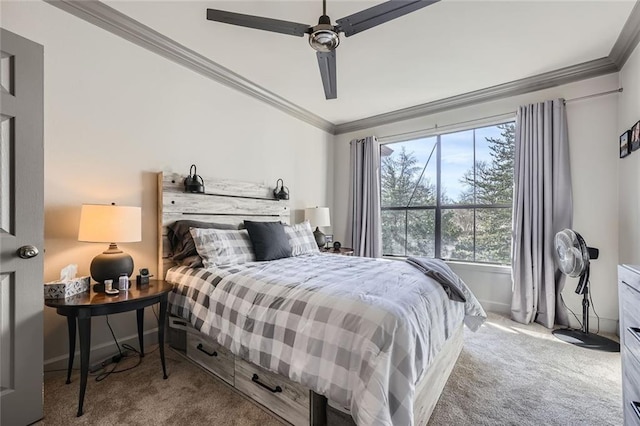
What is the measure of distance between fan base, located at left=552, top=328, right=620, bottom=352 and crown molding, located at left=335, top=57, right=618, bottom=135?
2579 mm

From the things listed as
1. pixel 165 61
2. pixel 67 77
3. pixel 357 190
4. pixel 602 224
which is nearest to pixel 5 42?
pixel 67 77

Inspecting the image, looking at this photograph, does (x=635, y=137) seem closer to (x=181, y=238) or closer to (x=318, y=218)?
(x=318, y=218)

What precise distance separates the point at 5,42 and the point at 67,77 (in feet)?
2.24

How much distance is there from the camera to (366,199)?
14.2ft

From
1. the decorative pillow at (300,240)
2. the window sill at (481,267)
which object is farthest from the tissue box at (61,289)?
the window sill at (481,267)

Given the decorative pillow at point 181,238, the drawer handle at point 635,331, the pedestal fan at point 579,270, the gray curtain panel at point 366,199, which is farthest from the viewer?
the gray curtain panel at point 366,199

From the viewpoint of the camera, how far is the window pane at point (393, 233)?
4.29 meters

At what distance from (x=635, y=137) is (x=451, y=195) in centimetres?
178

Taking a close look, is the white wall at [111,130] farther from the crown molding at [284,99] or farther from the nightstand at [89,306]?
the nightstand at [89,306]

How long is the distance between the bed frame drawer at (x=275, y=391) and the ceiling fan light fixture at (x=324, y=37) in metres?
1.95

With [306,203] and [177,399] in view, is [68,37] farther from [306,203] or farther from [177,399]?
[306,203]

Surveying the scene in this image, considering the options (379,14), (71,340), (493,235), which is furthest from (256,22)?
(493,235)

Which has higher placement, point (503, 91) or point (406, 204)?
point (503, 91)

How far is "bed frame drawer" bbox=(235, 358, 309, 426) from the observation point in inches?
55.7
